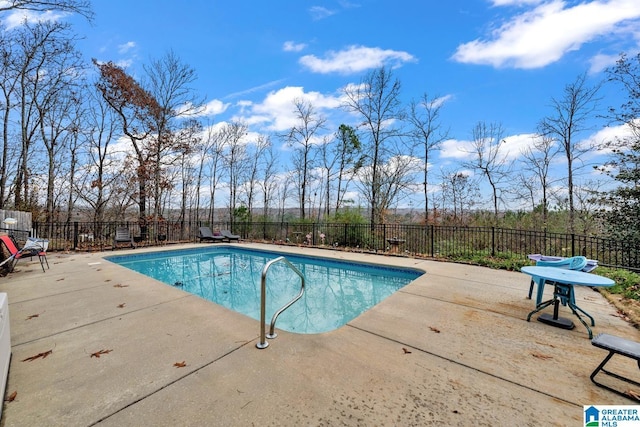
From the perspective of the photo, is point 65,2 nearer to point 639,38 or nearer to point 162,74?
point 162,74

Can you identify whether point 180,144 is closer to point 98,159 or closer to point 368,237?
point 98,159

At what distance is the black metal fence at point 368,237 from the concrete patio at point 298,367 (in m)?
4.41

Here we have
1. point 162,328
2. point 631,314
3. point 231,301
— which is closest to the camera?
point 162,328

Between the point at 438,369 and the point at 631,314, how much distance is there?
3172 mm

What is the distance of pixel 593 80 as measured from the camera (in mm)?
8094

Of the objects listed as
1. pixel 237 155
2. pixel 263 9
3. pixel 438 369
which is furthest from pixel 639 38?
pixel 237 155

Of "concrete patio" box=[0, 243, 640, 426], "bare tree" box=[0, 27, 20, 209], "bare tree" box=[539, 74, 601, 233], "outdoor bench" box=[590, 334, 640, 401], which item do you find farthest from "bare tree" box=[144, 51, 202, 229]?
"bare tree" box=[539, 74, 601, 233]

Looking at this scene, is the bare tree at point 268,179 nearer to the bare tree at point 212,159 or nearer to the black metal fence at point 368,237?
the bare tree at point 212,159

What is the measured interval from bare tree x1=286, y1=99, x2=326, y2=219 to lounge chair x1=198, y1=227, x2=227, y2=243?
469 centimetres

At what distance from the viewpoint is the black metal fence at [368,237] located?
7.55m

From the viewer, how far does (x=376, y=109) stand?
11000mm

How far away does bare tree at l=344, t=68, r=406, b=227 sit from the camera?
10.8 metres

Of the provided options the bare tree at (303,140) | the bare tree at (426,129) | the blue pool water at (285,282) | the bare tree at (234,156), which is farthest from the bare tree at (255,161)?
the bare tree at (426,129)

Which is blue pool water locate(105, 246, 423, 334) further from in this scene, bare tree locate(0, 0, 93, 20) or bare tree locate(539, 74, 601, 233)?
bare tree locate(539, 74, 601, 233)
